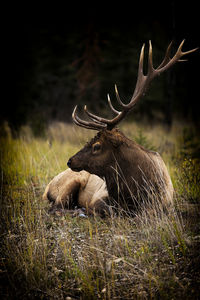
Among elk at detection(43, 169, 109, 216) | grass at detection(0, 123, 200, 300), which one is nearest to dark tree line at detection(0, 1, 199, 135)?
elk at detection(43, 169, 109, 216)

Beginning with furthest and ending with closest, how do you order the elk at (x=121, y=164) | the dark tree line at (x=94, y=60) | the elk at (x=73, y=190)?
the dark tree line at (x=94, y=60), the elk at (x=73, y=190), the elk at (x=121, y=164)

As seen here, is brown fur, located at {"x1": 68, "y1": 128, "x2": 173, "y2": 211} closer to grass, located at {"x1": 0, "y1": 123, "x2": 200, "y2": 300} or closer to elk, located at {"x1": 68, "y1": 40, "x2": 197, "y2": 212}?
elk, located at {"x1": 68, "y1": 40, "x2": 197, "y2": 212}

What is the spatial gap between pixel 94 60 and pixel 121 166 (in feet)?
29.0

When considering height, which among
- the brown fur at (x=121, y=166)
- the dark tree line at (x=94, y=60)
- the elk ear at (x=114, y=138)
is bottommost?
the brown fur at (x=121, y=166)

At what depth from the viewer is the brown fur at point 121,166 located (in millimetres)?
3922

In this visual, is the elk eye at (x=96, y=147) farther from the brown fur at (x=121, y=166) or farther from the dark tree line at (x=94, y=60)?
the dark tree line at (x=94, y=60)

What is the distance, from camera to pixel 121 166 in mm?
3969

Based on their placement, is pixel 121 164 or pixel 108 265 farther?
pixel 121 164

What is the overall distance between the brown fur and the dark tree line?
310 centimetres

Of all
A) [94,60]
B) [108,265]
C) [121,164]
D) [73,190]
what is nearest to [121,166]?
[121,164]

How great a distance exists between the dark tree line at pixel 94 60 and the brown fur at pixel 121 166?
3.10 m

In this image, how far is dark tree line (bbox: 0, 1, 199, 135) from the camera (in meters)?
11.4

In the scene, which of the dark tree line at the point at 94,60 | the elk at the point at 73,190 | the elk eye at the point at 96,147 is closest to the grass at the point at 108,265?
the elk at the point at 73,190

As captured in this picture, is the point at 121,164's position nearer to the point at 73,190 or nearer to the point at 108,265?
the point at 73,190
